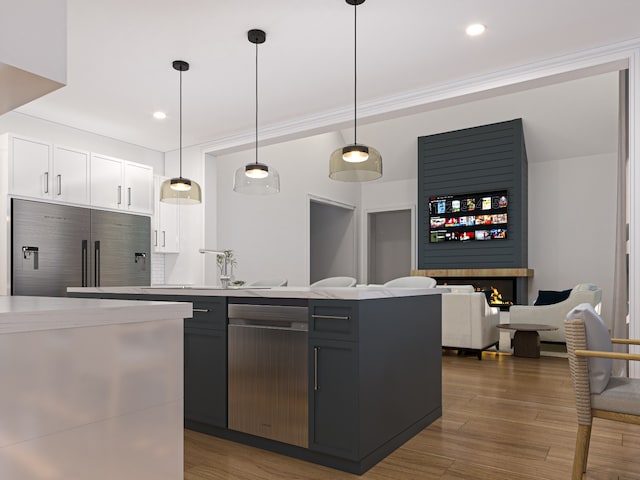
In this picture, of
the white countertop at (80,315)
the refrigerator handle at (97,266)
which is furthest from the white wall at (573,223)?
the white countertop at (80,315)

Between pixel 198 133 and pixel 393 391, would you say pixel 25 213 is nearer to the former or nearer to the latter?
pixel 198 133

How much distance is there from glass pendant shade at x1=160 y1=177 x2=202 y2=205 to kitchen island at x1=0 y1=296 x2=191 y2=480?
3.01m

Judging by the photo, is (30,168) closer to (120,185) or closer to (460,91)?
(120,185)

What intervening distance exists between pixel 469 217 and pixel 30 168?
675 cm

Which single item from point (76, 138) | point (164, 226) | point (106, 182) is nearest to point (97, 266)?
point (106, 182)

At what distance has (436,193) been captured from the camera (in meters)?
9.17

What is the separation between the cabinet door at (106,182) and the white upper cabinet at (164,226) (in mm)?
650

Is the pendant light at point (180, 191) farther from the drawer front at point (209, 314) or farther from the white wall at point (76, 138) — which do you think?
the white wall at point (76, 138)

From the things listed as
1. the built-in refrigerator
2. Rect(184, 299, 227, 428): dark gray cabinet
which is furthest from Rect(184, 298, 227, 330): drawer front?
the built-in refrigerator

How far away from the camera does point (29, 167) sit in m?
4.75

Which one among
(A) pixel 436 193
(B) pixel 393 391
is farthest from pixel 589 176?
(B) pixel 393 391

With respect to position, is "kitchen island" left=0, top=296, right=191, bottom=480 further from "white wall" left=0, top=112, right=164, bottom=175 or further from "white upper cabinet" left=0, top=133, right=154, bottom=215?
"white wall" left=0, top=112, right=164, bottom=175

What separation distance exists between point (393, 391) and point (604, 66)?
3.13m

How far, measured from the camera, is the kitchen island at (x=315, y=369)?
2.49 metres
